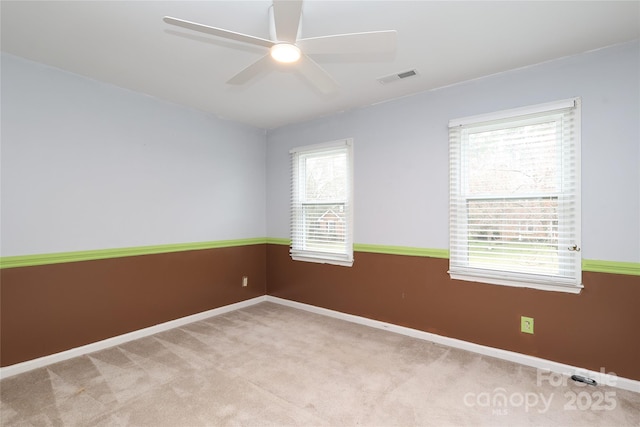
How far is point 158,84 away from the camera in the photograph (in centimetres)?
311

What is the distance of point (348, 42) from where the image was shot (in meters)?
1.80

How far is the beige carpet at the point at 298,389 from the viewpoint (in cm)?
203

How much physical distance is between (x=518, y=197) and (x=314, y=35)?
2.18 m

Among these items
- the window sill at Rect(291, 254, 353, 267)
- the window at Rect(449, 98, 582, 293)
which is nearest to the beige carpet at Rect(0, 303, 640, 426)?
the window at Rect(449, 98, 582, 293)

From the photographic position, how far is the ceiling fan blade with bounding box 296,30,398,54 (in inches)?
67.8

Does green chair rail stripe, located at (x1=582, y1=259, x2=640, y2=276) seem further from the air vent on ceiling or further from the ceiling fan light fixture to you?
the ceiling fan light fixture

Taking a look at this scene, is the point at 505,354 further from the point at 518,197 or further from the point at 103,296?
the point at 103,296

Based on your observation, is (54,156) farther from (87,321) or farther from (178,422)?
(178,422)

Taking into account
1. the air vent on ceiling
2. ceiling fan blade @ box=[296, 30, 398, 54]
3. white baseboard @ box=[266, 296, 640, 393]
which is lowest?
Answer: white baseboard @ box=[266, 296, 640, 393]

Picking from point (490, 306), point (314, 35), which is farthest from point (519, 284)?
point (314, 35)

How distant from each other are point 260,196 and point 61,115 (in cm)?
246

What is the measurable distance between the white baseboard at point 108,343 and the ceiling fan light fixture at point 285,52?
10.1 feet

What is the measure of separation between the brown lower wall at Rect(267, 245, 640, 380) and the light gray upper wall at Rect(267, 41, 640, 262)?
278 millimetres

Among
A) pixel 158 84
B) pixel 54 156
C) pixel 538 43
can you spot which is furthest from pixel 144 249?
pixel 538 43
